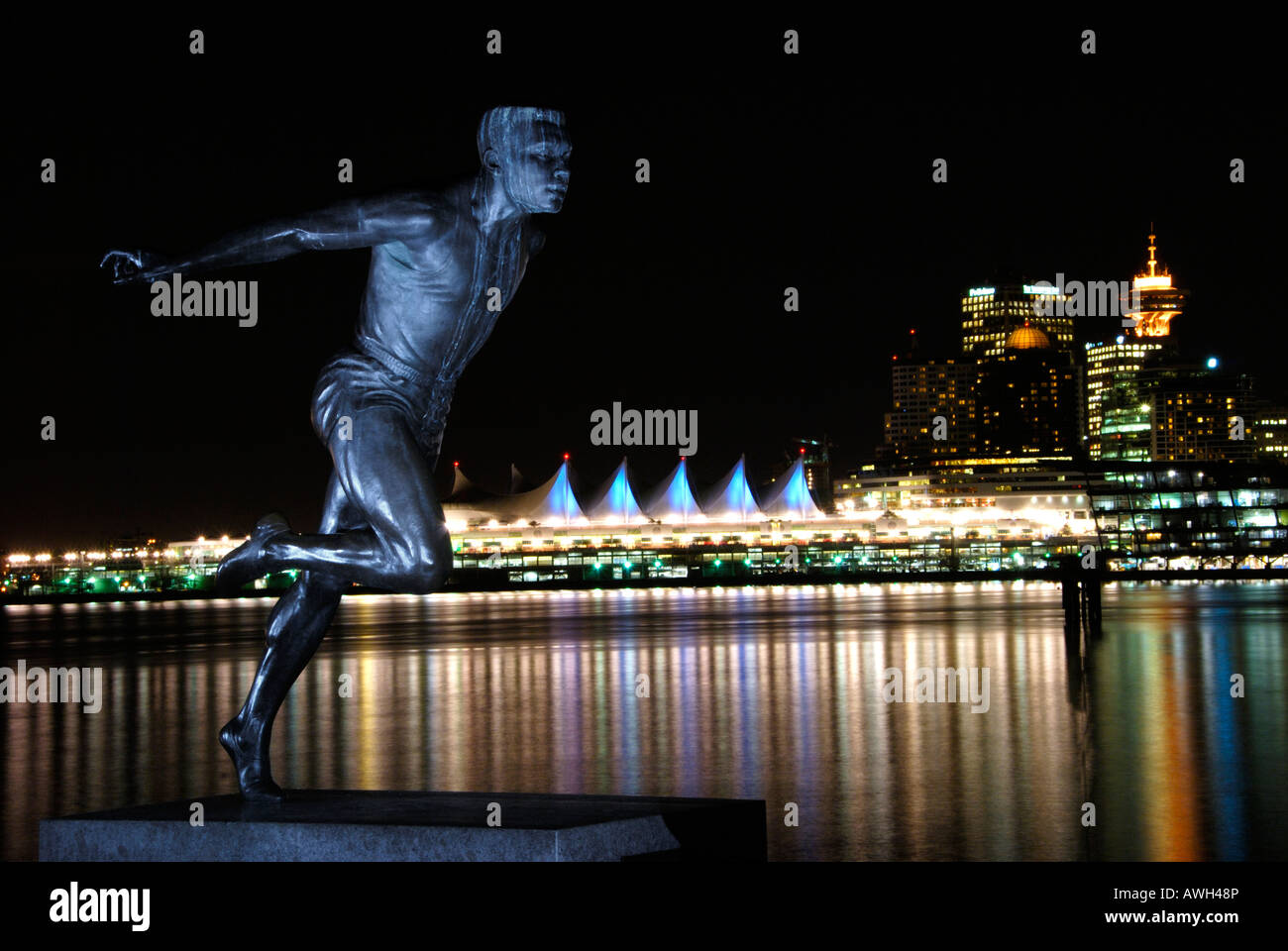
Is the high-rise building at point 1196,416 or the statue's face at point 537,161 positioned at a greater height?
the high-rise building at point 1196,416

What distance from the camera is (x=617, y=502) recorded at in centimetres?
12138

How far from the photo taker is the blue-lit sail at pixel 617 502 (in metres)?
121

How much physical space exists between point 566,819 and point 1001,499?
14241 cm

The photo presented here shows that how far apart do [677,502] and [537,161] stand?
11570 cm

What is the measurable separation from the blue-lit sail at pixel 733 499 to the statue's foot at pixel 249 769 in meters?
115

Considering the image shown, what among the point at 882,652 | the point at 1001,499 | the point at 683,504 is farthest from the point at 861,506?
the point at 882,652

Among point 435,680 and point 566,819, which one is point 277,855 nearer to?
point 566,819

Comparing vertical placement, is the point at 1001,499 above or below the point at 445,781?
above

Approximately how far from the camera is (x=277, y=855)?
194 inches

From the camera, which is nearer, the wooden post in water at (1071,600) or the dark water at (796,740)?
the dark water at (796,740)

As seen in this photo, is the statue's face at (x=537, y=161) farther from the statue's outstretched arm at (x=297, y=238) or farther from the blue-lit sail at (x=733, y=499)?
the blue-lit sail at (x=733, y=499)

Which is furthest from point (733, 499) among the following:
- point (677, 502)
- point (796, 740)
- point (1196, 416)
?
point (796, 740)

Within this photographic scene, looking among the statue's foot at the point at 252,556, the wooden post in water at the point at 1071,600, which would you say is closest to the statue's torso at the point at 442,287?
the statue's foot at the point at 252,556

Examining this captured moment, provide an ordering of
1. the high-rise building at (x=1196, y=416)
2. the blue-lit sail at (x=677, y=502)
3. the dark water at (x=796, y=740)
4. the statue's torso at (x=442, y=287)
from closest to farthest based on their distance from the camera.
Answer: the statue's torso at (x=442, y=287) < the dark water at (x=796, y=740) < the blue-lit sail at (x=677, y=502) < the high-rise building at (x=1196, y=416)
